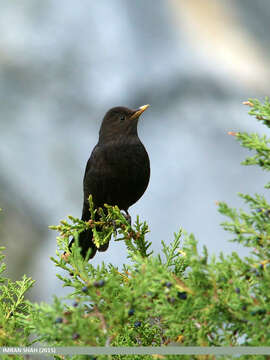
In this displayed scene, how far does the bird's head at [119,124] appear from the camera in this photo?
3.83 meters

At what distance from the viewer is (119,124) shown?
12.9 ft

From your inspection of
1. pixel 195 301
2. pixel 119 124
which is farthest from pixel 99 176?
pixel 195 301

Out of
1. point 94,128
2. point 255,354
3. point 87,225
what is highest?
point 94,128

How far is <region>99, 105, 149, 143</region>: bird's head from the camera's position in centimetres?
383

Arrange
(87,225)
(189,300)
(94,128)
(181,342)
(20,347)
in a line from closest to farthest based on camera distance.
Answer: (189,300) < (20,347) < (181,342) < (87,225) < (94,128)

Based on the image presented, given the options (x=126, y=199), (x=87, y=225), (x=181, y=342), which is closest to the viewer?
(x=181, y=342)

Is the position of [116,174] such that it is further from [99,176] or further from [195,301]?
[195,301]

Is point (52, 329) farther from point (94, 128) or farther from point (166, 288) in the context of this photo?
point (94, 128)

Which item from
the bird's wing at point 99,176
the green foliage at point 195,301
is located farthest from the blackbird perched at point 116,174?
the green foliage at point 195,301

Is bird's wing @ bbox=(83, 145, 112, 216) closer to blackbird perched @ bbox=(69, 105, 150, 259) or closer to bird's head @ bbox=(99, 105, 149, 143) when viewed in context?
blackbird perched @ bbox=(69, 105, 150, 259)

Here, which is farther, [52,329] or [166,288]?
[166,288]

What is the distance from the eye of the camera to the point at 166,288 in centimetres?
148

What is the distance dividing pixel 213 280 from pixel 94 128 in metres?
6.67

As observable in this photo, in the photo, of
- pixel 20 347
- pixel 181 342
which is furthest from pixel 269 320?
pixel 20 347
